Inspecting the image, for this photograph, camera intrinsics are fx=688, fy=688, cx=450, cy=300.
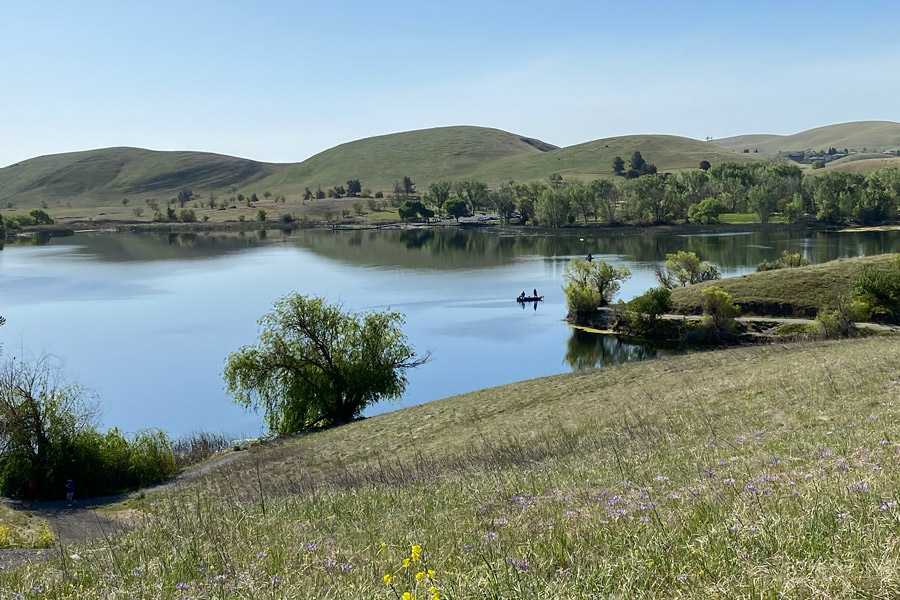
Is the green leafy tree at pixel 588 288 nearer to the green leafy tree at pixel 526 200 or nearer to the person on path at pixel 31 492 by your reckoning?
the person on path at pixel 31 492

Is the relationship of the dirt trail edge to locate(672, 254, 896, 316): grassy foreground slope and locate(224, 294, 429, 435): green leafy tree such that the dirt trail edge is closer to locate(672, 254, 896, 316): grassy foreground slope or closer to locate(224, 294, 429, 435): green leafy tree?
locate(224, 294, 429, 435): green leafy tree

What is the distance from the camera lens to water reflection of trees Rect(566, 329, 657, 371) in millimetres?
50981

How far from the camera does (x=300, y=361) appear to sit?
3669 cm

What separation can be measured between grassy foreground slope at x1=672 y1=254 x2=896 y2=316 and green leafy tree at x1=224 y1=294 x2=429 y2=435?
1289 inches

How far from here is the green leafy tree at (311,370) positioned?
119 feet

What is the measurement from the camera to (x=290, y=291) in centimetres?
8412

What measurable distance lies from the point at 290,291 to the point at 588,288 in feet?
125

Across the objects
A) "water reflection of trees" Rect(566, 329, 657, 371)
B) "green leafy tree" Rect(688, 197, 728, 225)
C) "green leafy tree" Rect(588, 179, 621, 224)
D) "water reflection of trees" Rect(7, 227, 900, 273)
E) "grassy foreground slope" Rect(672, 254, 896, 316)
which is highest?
"green leafy tree" Rect(588, 179, 621, 224)

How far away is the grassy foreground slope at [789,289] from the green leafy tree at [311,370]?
107 feet

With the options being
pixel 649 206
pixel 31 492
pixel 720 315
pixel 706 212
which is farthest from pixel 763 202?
pixel 31 492

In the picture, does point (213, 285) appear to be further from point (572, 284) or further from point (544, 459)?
point (544, 459)

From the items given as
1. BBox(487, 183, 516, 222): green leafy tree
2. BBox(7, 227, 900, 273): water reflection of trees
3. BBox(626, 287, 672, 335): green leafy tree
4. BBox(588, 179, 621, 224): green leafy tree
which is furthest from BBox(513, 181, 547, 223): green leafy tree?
BBox(626, 287, 672, 335): green leafy tree

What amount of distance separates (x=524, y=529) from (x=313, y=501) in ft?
16.9

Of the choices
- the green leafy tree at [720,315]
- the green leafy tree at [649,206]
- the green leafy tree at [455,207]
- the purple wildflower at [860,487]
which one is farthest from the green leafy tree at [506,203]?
the purple wildflower at [860,487]
